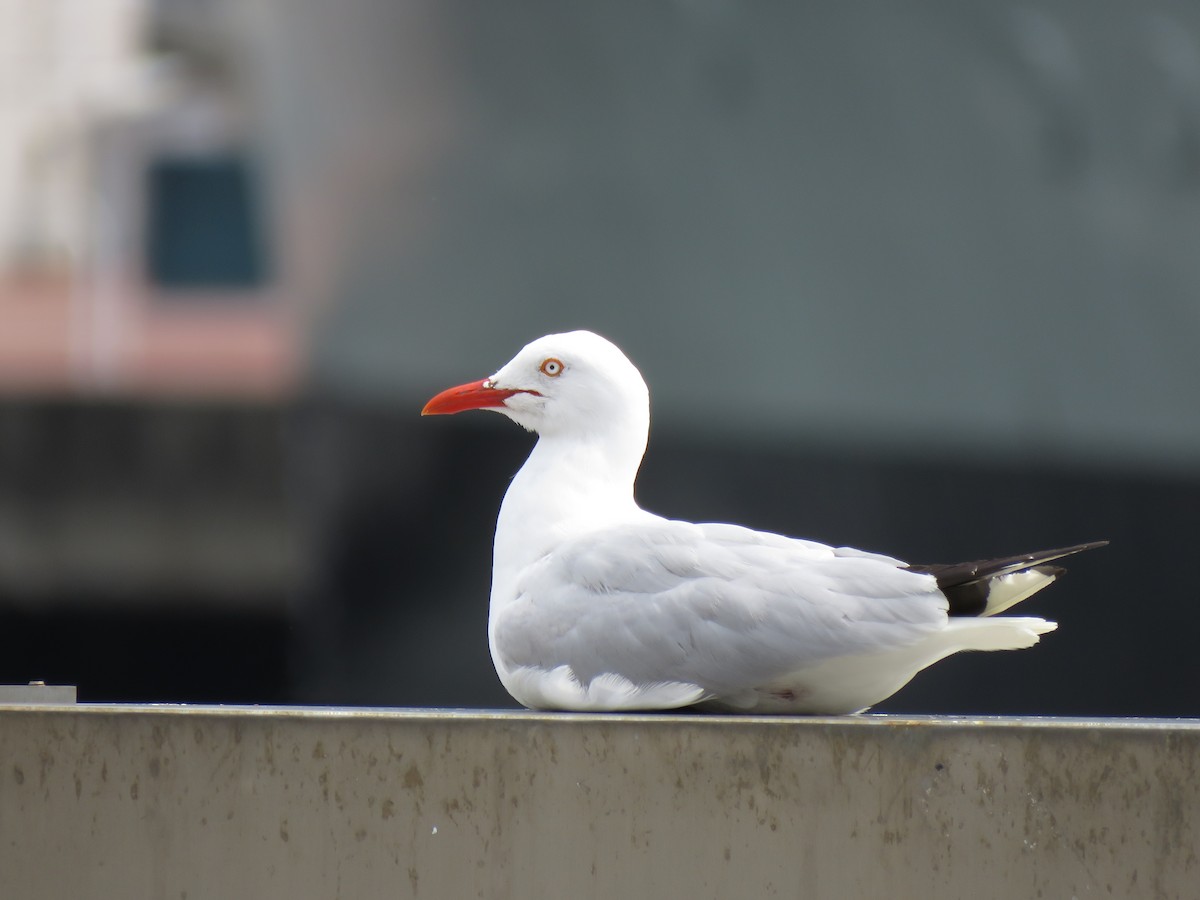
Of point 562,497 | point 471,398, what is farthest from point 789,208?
point 562,497

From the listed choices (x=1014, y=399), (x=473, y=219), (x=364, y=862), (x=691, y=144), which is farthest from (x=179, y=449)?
(x=364, y=862)

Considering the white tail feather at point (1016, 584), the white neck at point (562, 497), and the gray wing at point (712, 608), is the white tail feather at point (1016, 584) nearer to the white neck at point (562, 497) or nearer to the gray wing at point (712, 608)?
the gray wing at point (712, 608)

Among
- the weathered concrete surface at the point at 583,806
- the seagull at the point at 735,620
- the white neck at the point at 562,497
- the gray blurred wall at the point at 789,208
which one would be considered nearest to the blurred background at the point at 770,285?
the gray blurred wall at the point at 789,208

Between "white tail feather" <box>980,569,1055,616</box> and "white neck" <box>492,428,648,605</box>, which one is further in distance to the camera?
"white neck" <box>492,428,648,605</box>

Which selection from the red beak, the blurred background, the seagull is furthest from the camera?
the blurred background

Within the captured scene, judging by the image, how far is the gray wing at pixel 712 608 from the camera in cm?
379

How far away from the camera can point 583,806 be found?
3.25 meters

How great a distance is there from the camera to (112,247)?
2558cm

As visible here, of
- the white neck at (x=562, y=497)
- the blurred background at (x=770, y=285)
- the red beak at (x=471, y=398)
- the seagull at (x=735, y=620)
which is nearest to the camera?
the seagull at (x=735, y=620)

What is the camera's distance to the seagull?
3785mm

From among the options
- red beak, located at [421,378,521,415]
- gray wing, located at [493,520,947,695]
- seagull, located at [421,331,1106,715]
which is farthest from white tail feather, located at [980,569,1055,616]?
red beak, located at [421,378,521,415]

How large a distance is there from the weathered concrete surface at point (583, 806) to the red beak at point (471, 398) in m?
1.54

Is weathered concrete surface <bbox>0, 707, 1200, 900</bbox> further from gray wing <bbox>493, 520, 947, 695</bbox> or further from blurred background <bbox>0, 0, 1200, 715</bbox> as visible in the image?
blurred background <bbox>0, 0, 1200, 715</bbox>

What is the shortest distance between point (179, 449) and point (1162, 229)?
36.4 feet
